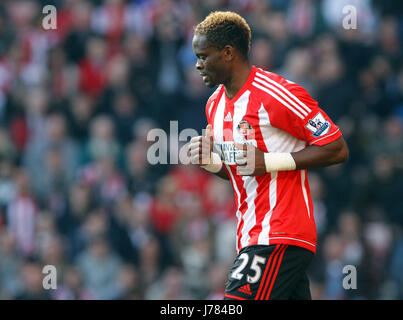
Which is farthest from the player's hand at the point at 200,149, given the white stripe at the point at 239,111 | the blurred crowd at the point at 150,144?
the blurred crowd at the point at 150,144

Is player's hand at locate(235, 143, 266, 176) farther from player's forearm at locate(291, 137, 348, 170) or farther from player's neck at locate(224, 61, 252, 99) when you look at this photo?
player's neck at locate(224, 61, 252, 99)

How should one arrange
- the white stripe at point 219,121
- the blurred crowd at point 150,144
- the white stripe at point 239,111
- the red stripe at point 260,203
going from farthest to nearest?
the blurred crowd at point 150,144 → the white stripe at point 219,121 → the white stripe at point 239,111 → the red stripe at point 260,203

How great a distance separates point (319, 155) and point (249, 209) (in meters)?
0.58

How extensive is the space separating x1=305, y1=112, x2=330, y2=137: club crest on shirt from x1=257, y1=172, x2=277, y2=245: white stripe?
14.5 inches

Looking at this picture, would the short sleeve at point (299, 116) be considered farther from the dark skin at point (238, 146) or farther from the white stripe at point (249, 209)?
the white stripe at point (249, 209)

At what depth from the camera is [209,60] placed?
16.1ft

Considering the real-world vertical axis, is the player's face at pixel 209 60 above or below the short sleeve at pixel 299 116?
above

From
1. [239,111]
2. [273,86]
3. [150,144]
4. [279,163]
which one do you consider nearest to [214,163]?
[239,111]

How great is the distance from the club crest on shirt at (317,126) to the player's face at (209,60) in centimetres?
67

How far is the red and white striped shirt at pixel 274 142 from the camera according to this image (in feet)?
15.6

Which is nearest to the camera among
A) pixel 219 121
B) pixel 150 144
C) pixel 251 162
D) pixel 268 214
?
pixel 251 162

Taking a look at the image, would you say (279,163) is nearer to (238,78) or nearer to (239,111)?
(239,111)

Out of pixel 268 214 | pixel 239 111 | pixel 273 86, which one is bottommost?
pixel 268 214
